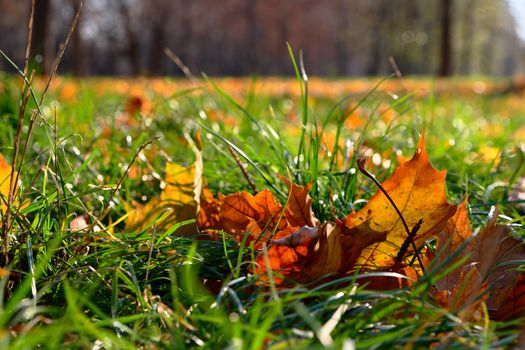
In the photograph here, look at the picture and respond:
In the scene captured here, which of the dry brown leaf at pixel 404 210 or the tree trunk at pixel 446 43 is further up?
the dry brown leaf at pixel 404 210

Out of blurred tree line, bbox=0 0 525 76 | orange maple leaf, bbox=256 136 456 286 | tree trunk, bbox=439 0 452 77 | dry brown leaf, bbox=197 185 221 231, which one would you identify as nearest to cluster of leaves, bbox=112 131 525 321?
orange maple leaf, bbox=256 136 456 286

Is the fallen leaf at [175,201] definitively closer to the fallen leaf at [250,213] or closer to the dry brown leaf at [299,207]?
the fallen leaf at [250,213]

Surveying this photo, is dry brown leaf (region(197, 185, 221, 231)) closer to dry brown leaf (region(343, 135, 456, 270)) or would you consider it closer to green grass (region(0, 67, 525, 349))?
green grass (region(0, 67, 525, 349))

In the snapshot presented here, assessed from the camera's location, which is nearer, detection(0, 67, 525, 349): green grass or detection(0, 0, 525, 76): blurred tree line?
detection(0, 67, 525, 349): green grass

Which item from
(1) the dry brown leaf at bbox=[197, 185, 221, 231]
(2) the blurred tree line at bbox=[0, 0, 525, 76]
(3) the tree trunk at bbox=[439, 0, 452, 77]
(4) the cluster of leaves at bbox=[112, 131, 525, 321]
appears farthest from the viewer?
(2) the blurred tree line at bbox=[0, 0, 525, 76]

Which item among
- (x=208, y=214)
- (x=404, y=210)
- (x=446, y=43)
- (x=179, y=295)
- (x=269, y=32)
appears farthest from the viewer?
(x=269, y=32)

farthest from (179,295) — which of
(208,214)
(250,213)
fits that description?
(208,214)

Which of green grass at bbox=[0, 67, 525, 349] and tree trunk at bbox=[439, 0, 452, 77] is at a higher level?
green grass at bbox=[0, 67, 525, 349]

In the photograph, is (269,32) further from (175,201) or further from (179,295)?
(179,295)

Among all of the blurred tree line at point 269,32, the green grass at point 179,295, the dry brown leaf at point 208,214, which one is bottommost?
the blurred tree line at point 269,32

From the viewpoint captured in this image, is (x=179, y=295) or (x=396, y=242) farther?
Result: (x=396, y=242)

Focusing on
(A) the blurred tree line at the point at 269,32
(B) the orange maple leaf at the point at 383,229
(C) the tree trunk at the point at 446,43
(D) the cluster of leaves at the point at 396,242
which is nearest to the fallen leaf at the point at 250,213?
(D) the cluster of leaves at the point at 396,242
